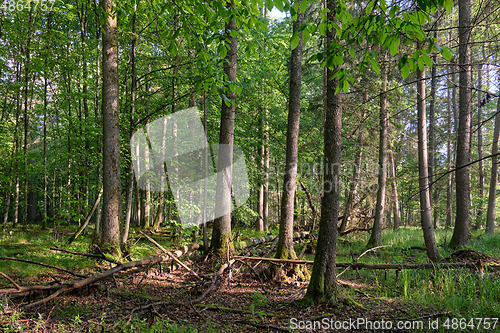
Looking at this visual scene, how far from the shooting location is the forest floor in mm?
3736

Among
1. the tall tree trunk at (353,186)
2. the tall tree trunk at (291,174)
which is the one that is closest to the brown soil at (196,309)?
the tall tree trunk at (291,174)

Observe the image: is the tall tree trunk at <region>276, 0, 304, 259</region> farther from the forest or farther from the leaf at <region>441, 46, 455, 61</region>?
the leaf at <region>441, 46, 455, 61</region>

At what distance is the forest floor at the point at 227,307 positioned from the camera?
3.74m

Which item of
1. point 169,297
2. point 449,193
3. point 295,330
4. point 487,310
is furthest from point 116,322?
point 449,193

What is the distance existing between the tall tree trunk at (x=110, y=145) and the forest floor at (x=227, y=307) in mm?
942

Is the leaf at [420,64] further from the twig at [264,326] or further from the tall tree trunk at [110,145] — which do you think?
the tall tree trunk at [110,145]

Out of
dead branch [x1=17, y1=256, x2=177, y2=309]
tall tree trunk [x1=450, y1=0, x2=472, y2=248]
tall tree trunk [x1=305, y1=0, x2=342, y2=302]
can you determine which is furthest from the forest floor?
tall tree trunk [x1=450, y1=0, x2=472, y2=248]

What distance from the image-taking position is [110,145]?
286 inches

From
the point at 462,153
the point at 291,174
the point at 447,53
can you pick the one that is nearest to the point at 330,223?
the point at 291,174

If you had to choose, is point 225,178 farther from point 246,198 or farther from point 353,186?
point 353,186

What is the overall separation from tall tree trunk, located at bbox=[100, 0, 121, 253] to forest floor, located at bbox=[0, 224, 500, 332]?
942mm

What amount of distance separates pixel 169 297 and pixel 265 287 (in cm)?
213

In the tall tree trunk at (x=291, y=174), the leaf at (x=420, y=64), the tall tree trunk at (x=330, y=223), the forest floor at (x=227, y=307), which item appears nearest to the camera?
the leaf at (x=420, y=64)

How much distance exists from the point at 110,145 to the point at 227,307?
5.03m
